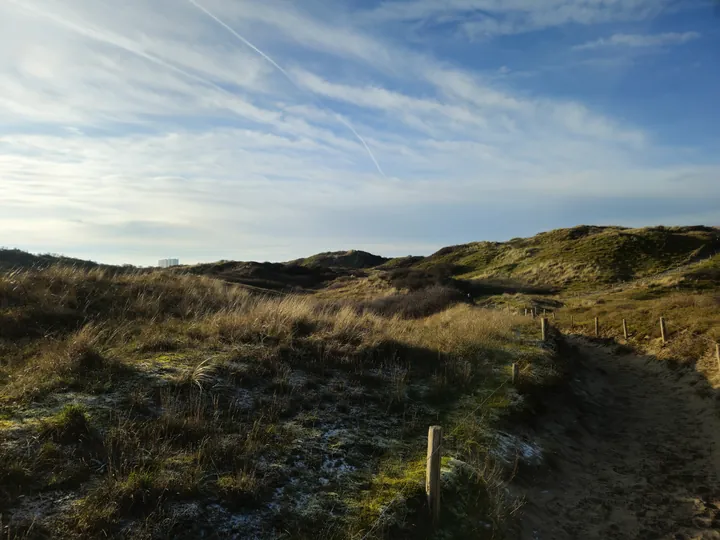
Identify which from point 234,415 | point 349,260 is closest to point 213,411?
point 234,415

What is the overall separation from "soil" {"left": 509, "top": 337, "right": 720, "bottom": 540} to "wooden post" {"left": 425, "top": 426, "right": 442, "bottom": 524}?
1471 mm

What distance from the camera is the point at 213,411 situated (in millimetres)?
6098

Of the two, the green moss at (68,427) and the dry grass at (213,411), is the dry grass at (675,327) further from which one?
the green moss at (68,427)

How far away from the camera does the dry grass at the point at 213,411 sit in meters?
4.25

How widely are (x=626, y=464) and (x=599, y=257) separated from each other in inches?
2282

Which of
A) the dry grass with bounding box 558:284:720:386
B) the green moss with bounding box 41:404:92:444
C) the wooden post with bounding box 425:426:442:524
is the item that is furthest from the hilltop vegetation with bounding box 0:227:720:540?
the dry grass with bounding box 558:284:720:386

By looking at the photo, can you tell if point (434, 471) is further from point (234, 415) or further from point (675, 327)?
point (675, 327)

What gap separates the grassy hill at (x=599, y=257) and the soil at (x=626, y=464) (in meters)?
42.4

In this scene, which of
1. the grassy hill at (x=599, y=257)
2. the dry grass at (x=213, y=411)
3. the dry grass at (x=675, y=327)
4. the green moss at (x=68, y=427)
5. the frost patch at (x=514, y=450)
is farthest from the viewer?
the grassy hill at (x=599, y=257)

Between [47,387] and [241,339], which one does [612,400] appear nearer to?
[241,339]

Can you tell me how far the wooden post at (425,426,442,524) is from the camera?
4923mm

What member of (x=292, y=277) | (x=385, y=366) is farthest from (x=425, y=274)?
(x=385, y=366)

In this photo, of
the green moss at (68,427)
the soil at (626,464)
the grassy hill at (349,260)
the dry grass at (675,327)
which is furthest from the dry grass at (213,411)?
the grassy hill at (349,260)

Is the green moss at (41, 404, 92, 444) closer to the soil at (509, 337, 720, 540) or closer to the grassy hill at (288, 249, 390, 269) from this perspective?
the soil at (509, 337, 720, 540)
